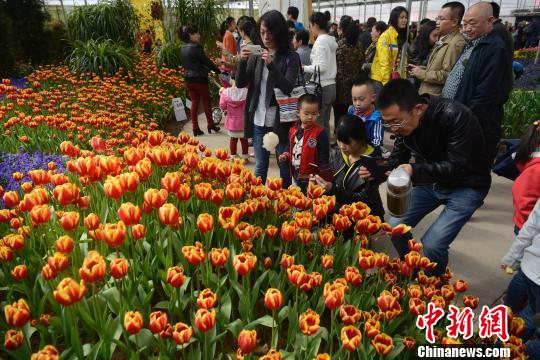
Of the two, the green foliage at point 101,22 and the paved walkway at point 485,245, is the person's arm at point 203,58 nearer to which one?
the paved walkway at point 485,245

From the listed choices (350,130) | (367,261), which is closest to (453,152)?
(350,130)

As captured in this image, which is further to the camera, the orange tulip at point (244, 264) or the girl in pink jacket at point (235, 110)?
the girl in pink jacket at point (235, 110)

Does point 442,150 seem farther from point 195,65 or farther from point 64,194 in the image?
point 195,65

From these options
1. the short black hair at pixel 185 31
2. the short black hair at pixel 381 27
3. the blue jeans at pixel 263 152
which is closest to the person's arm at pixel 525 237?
the blue jeans at pixel 263 152

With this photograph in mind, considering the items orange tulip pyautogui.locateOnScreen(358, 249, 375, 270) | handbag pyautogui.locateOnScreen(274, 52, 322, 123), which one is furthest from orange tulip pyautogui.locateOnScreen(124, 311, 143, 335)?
handbag pyautogui.locateOnScreen(274, 52, 322, 123)

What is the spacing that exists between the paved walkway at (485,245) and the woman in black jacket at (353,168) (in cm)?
55

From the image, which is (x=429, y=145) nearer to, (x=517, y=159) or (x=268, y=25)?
(x=517, y=159)

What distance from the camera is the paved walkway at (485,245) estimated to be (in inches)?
121

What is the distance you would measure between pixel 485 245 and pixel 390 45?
115 inches

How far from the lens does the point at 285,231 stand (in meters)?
1.74

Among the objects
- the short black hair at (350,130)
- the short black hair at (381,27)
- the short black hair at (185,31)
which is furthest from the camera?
the short black hair at (185,31)

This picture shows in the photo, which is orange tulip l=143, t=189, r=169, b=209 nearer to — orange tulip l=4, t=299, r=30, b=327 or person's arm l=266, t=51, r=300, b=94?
orange tulip l=4, t=299, r=30, b=327

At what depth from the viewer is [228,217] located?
173cm

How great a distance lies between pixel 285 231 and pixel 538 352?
127 cm
